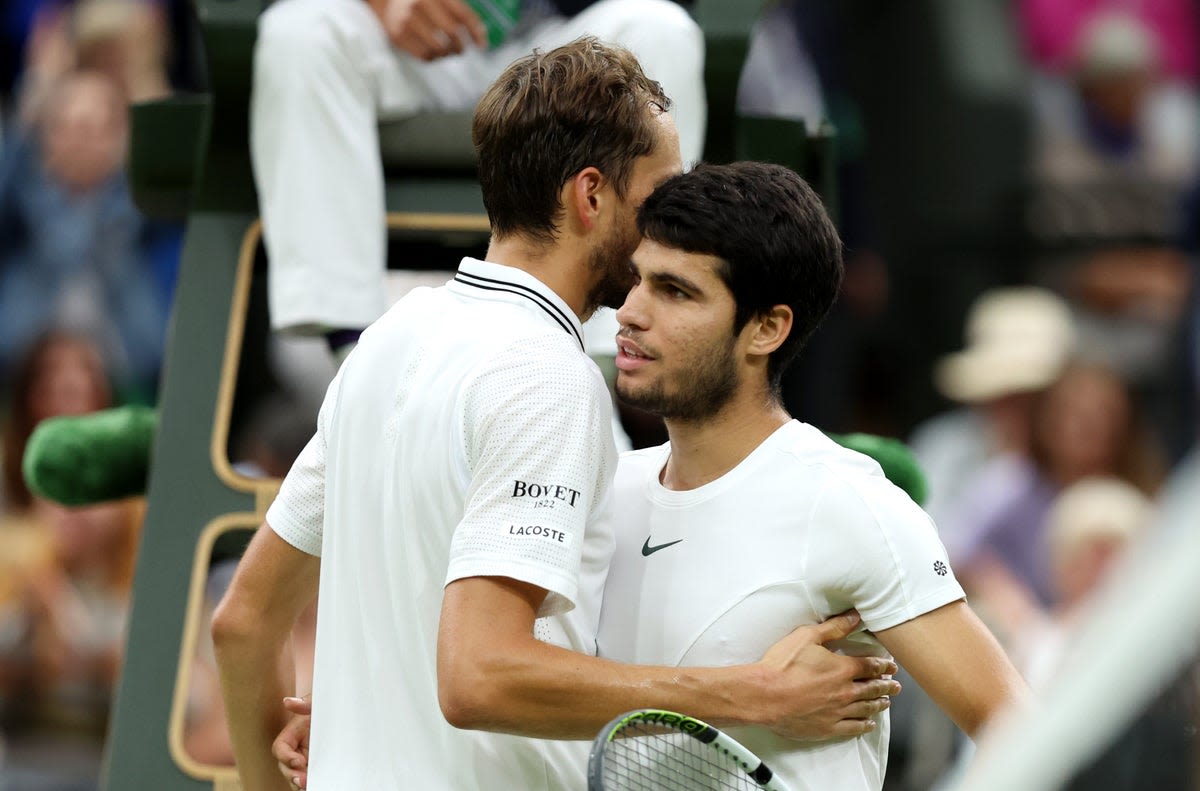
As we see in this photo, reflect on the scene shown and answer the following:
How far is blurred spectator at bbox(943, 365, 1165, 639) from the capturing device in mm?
4898

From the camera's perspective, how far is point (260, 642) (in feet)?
6.81

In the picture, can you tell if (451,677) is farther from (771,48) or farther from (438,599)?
(771,48)

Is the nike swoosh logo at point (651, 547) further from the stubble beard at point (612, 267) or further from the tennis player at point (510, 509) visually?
the stubble beard at point (612, 267)

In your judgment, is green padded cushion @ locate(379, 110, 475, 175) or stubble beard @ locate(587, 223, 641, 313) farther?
green padded cushion @ locate(379, 110, 475, 175)

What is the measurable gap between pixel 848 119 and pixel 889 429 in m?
1.23

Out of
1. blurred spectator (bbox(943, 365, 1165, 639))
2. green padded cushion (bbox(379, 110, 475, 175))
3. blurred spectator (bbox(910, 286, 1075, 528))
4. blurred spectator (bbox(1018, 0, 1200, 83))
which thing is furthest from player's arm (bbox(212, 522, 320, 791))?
blurred spectator (bbox(1018, 0, 1200, 83))

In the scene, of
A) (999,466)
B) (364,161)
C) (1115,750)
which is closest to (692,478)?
(364,161)

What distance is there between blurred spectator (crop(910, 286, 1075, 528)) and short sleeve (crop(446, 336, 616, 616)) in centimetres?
352

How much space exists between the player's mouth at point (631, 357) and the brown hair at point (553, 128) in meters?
0.14

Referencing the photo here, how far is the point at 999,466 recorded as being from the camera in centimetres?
525

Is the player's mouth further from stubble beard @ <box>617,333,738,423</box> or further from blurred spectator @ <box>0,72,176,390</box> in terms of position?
blurred spectator @ <box>0,72,176,390</box>

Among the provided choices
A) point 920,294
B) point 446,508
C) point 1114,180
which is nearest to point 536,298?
point 446,508

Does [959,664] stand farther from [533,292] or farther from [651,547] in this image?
[533,292]

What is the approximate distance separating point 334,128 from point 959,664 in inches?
53.0
